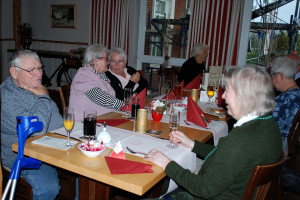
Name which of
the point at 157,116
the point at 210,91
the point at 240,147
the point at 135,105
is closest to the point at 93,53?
the point at 135,105

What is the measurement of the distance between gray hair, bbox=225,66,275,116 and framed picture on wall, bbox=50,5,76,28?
5.80m

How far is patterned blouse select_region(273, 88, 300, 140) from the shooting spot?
207 cm

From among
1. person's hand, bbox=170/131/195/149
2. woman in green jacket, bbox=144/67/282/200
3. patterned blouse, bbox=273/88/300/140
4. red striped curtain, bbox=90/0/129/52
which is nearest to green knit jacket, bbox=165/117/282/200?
woman in green jacket, bbox=144/67/282/200

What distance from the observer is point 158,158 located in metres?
1.28

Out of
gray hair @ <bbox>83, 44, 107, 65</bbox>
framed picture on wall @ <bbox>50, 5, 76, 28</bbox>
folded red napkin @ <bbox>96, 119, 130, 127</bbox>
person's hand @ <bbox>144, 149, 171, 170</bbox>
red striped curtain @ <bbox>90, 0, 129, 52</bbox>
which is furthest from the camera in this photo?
framed picture on wall @ <bbox>50, 5, 76, 28</bbox>

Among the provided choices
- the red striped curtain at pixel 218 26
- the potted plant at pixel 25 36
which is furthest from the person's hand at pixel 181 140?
the potted plant at pixel 25 36

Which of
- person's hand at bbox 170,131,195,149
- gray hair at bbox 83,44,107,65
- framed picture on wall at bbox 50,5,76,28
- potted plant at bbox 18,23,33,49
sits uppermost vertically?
framed picture on wall at bbox 50,5,76,28

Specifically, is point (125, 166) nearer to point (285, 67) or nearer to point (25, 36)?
point (285, 67)

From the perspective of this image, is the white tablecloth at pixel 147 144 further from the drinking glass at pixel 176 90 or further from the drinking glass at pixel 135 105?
the drinking glass at pixel 176 90

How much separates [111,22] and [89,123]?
15.3 ft

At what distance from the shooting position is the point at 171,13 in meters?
5.56

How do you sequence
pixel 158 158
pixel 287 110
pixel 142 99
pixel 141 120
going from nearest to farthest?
pixel 158 158, pixel 141 120, pixel 287 110, pixel 142 99

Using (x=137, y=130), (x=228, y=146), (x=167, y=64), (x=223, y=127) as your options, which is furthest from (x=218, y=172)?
(x=167, y=64)

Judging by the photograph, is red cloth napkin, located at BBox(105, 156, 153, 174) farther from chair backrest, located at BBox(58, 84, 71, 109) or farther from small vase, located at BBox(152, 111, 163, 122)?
chair backrest, located at BBox(58, 84, 71, 109)
